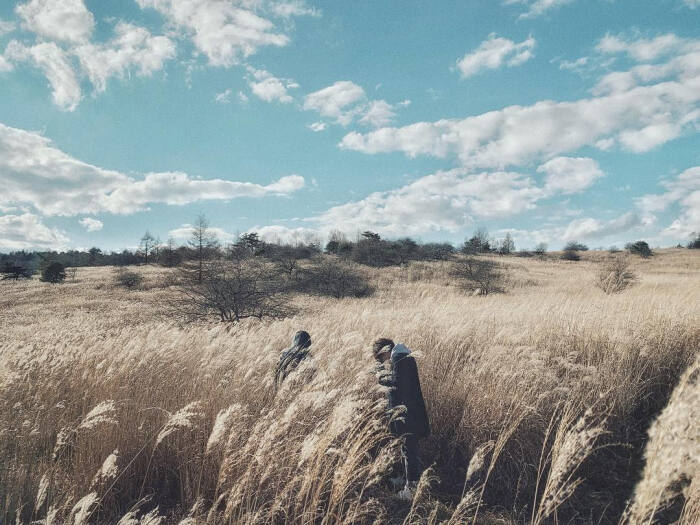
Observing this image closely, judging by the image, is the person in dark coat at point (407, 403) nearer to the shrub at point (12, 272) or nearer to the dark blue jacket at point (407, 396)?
the dark blue jacket at point (407, 396)

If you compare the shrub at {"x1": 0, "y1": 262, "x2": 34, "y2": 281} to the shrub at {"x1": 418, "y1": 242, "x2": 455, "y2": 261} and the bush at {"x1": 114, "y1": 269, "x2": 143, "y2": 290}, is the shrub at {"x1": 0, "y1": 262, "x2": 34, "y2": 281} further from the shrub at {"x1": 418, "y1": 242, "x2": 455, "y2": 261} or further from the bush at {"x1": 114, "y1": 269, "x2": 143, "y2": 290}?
the shrub at {"x1": 418, "y1": 242, "x2": 455, "y2": 261}

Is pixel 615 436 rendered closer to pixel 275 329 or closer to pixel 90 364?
pixel 275 329

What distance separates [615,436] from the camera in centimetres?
424

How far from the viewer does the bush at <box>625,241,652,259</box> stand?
2445 inches

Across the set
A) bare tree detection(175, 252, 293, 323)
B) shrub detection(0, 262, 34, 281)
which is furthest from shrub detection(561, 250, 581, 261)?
shrub detection(0, 262, 34, 281)

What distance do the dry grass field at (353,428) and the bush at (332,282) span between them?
115ft

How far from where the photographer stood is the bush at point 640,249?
62.1 meters

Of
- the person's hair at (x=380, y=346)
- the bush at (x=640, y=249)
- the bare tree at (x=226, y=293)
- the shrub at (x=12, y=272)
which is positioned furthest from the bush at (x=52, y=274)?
the bush at (x=640, y=249)

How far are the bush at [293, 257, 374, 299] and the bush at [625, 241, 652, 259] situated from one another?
173 feet

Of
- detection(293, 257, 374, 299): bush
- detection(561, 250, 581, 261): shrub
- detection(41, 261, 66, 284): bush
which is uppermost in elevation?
detection(561, 250, 581, 261): shrub

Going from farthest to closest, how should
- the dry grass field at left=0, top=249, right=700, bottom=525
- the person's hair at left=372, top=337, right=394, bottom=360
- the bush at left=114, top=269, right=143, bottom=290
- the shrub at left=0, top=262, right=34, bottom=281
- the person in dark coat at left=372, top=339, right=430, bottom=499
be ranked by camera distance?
the shrub at left=0, top=262, right=34, bottom=281 < the bush at left=114, top=269, right=143, bottom=290 < the person's hair at left=372, top=337, right=394, bottom=360 < the person in dark coat at left=372, top=339, right=430, bottom=499 < the dry grass field at left=0, top=249, right=700, bottom=525

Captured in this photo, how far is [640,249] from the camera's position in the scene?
208 ft

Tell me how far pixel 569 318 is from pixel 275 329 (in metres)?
5.84

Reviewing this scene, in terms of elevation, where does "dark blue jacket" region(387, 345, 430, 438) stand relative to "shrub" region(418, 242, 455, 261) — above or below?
below
